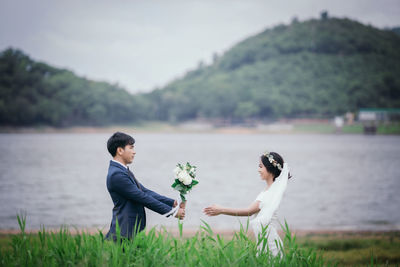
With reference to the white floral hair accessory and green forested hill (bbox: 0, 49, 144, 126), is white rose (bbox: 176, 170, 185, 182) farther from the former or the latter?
green forested hill (bbox: 0, 49, 144, 126)

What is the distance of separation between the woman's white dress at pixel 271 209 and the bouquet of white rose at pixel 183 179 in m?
0.87

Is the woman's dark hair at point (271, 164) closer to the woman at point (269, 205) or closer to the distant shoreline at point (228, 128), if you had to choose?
the woman at point (269, 205)

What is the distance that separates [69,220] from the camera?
49.6ft

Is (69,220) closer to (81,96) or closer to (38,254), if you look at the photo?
(38,254)

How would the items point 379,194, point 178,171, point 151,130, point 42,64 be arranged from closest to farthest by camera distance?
point 178,171
point 379,194
point 42,64
point 151,130

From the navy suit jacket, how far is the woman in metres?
0.71

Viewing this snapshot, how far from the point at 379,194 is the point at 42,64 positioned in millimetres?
155609

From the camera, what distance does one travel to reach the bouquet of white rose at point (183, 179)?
15.6 ft

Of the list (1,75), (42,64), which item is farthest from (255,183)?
(42,64)

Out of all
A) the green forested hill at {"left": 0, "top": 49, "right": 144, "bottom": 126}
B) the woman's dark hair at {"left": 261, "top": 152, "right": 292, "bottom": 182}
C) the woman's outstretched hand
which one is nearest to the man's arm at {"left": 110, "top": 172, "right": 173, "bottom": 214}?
the woman's outstretched hand

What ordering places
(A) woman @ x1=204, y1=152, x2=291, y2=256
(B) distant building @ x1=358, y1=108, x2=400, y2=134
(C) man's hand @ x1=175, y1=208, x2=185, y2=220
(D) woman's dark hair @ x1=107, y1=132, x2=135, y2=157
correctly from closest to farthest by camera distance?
Answer: (D) woman's dark hair @ x1=107, y1=132, x2=135, y2=157 < (A) woman @ x1=204, y1=152, x2=291, y2=256 < (C) man's hand @ x1=175, y1=208, x2=185, y2=220 < (B) distant building @ x1=358, y1=108, x2=400, y2=134

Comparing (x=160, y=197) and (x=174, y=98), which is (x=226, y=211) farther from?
(x=174, y=98)

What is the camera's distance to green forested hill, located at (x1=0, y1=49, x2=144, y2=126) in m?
128

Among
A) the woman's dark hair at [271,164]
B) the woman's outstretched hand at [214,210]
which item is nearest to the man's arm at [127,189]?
the woman's outstretched hand at [214,210]
